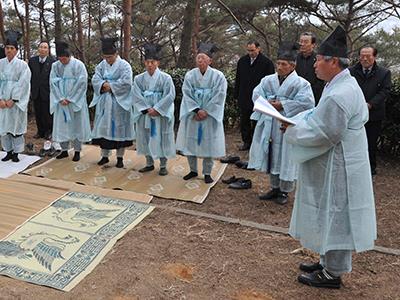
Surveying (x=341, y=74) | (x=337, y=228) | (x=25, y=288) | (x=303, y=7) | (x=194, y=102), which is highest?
(x=303, y=7)

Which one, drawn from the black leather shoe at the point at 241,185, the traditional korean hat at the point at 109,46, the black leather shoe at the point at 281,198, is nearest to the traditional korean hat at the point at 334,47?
the black leather shoe at the point at 281,198

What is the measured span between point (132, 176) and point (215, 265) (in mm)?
2562

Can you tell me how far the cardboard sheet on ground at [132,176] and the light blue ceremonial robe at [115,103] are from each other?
0.49 meters

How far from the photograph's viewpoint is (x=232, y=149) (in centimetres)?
760

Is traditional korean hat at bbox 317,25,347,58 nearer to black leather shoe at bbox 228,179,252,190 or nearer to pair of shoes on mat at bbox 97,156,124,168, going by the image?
black leather shoe at bbox 228,179,252,190

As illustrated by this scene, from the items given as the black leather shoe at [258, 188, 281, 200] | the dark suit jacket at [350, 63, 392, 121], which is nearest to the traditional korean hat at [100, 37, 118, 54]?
the black leather shoe at [258, 188, 281, 200]

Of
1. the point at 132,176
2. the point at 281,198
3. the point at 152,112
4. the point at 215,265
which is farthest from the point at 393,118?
the point at 215,265

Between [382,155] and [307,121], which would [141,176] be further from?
[382,155]

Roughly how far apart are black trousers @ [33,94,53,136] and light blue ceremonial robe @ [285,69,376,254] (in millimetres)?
5660

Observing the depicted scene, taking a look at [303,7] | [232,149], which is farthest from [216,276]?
[303,7]

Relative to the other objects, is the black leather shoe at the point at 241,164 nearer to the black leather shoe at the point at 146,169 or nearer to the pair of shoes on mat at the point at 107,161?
the black leather shoe at the point at 146,169

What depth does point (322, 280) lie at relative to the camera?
347 centimetres

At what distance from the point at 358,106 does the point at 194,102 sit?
2.85m

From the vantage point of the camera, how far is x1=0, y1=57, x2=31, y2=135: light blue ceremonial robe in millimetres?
6262
